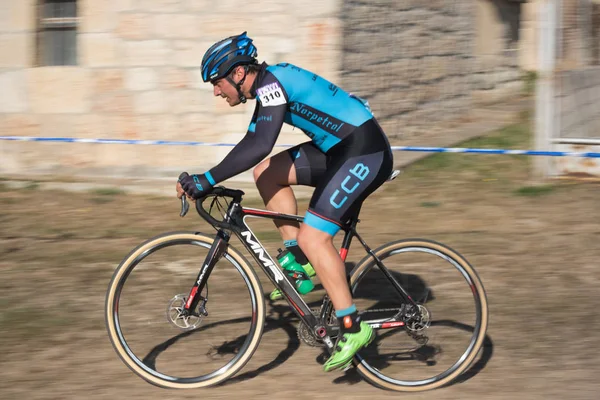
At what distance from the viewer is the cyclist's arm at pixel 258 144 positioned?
4617 mm

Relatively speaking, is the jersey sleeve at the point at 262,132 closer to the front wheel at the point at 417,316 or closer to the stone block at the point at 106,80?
the front wheel at the point at 417,316

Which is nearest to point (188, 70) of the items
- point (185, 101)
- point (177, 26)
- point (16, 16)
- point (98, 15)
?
point (185, 101)

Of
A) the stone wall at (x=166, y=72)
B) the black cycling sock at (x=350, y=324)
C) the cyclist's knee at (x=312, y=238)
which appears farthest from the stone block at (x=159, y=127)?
the black cycling sock at (x=350, y=324)

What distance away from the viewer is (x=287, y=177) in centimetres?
510

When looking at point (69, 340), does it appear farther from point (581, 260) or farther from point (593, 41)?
point (593, 41)

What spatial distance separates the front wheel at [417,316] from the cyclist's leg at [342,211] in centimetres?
16

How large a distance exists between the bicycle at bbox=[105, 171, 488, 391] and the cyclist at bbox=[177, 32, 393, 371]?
0.14 metres

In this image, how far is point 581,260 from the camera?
7207 millimetres

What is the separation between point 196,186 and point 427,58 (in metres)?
7.88

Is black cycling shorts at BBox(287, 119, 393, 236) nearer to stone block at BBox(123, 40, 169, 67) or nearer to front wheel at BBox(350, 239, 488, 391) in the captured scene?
front wheel at BBox(350, 239, 488, 391)

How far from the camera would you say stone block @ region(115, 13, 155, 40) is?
10.1 metres

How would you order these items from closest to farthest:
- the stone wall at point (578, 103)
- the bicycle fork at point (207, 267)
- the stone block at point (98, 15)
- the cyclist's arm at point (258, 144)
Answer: the cyclist's arm at point (258, 144), the bicycle fork at point (207, 267), the stone wall at point (578, 103), the stone block at point (98, 15)

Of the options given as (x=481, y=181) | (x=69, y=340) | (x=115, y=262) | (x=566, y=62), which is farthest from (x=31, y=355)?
(x=566, y=62)

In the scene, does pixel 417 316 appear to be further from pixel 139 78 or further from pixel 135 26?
pixel 135 26
